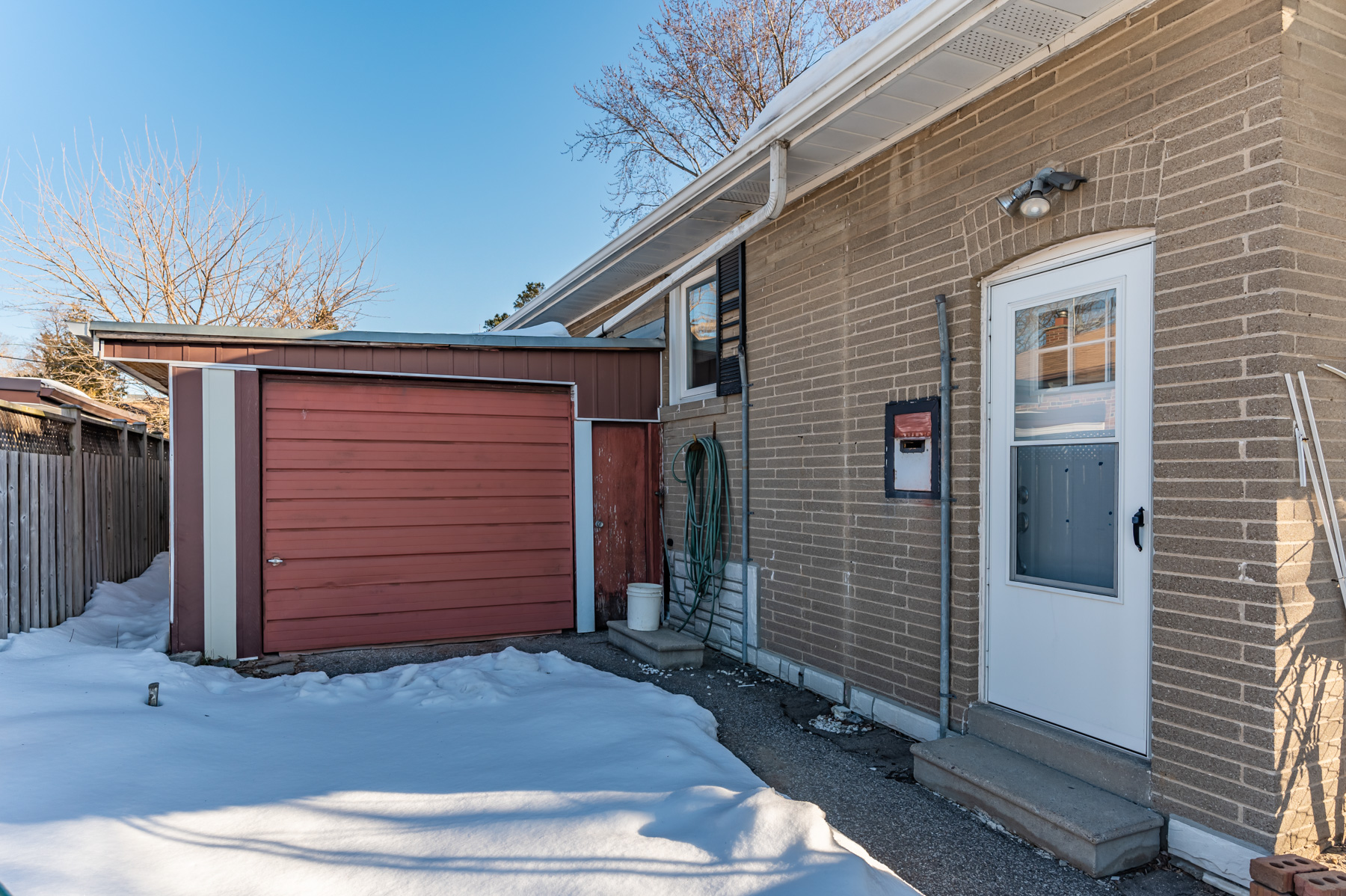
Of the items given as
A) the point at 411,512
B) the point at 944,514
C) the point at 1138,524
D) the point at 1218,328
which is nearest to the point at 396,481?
the point at 411,512

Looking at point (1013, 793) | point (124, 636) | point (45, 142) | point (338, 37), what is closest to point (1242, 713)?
point (1013, 793)

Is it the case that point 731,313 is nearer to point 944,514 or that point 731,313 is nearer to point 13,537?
point 944,514

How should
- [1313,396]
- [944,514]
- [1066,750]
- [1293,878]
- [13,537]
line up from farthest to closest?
[13,537] < [944,514] < [1066,750] < [1313,396] < [1293,878]

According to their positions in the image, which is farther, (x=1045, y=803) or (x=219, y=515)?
(x=219, y=515)

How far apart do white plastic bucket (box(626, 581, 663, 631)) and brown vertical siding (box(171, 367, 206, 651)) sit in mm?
3144

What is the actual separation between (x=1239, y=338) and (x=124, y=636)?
23.6 feet

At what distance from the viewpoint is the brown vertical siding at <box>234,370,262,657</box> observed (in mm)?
5449

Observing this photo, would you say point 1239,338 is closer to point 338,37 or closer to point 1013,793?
point 1013,793

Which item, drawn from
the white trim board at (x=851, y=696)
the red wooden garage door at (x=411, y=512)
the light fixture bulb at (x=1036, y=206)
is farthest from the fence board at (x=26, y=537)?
the light fixture bulb at (x=1036, y=206)

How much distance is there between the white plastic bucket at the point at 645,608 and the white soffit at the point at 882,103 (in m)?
2.83

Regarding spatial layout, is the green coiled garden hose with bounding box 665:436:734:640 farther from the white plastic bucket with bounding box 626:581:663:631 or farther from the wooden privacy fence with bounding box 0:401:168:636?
the wooden privacy fence with bounding box 0:401:168:636

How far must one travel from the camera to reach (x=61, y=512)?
559cm

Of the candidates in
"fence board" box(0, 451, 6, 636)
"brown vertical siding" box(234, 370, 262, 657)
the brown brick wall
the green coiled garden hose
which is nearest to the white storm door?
the brown brick wall

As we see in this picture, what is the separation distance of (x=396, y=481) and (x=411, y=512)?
282 millimetres
